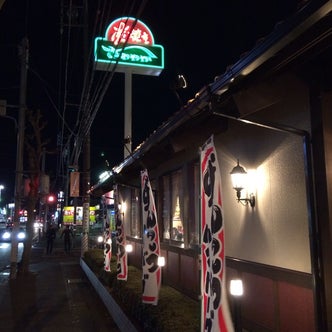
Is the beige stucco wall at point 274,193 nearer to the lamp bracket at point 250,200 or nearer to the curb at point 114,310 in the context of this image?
the lamp bracket at point 250,200

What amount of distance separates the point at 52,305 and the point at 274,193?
774cm

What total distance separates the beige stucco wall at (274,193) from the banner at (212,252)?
91 centimetres

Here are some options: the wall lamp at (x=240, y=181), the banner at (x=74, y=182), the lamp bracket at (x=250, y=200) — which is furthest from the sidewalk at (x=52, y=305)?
the banner at (x=74, y=182)

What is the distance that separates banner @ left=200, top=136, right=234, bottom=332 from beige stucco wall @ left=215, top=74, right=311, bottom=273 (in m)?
0.91

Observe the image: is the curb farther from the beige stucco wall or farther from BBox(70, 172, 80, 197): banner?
BBox(70, 172, 80, 197): banner

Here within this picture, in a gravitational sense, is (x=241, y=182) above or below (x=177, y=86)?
below

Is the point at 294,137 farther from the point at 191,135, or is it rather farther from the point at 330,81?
the point at 191,135

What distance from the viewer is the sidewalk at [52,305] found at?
8.59 metres

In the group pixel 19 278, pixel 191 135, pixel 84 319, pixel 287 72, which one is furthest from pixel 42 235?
pixel 287 72

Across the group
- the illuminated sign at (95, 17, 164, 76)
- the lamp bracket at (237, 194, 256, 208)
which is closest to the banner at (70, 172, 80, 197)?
the illuminated sign at (95, 17, 164, 76)

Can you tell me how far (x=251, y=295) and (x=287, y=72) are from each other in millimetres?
3399

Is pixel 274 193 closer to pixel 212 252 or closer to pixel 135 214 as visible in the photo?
pixel 212 252

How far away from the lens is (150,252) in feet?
24.8

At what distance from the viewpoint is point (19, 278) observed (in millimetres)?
15477
